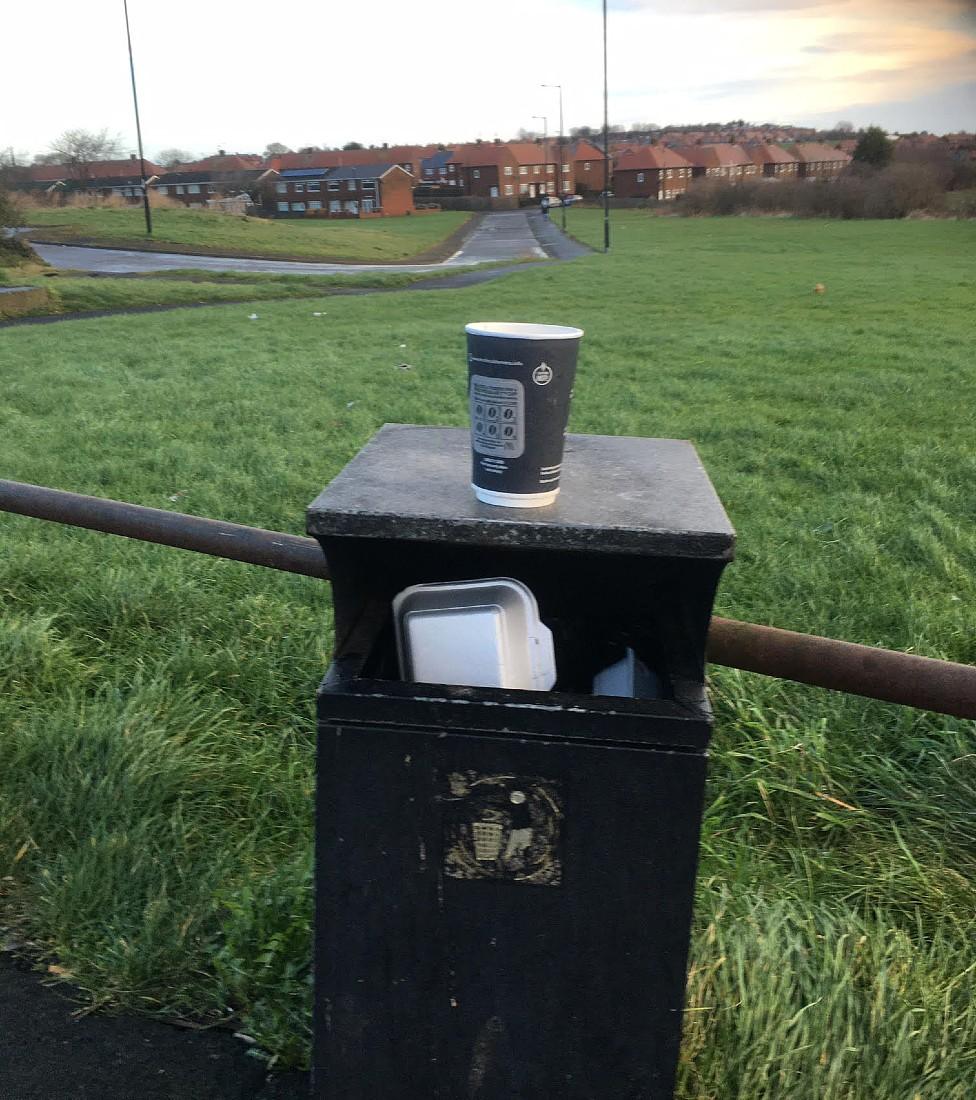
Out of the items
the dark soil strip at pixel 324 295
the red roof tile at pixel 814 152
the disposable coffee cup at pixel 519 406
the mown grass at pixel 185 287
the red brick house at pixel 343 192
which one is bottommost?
the dark soil strip at pixel 324 295

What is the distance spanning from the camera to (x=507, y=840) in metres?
1.46

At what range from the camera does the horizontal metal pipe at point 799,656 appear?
5.50 ft

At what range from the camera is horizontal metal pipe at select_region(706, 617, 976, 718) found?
5.48 feet

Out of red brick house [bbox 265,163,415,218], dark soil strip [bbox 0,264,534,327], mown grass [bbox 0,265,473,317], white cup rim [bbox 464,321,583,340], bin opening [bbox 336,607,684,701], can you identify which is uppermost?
red brick house [bbox 265,163,415,218]

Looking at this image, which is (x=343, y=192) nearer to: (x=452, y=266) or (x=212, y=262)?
(x=452, y=266)

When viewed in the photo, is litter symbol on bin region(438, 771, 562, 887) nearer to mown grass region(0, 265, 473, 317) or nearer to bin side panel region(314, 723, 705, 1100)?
bin side panel region(314, 723, 705, 1100)

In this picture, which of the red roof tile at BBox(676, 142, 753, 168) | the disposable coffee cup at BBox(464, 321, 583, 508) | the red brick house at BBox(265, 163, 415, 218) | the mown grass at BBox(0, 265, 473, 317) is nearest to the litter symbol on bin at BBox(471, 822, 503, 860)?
the disposable coffee cup at BBox(464, 321, 583, 508)

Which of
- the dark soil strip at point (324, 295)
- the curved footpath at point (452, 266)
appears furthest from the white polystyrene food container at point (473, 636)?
the curved footpath at point (452, 266)

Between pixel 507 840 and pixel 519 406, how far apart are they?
0.63 metres

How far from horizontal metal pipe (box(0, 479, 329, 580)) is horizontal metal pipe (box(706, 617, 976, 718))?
86 cm

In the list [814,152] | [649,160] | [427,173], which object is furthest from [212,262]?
[427,173]

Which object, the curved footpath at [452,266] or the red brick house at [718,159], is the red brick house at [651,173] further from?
the curved footpath at [452,266]

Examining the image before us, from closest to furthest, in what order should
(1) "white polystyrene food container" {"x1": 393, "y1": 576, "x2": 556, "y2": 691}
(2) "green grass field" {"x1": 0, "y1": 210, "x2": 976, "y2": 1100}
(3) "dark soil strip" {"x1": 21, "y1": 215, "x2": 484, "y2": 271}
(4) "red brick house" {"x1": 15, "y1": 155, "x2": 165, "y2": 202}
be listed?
(1) "white polystyrene food container" {"x1": 393, "y1": 576, "x2": 556, "y2": 691} → (2) "green grass field" {"x1": 0, "y1": 210, "x2": 976, "y2": 1100} → (3) "dark soil strip" {"x1": 21, "y1": 215, "x2": 484, "y2": 271} → (4) "red brick house" {"x1": 15, "y1": 155, "x2": 165, "y2": 202}

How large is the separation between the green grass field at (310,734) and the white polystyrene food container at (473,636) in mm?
729
